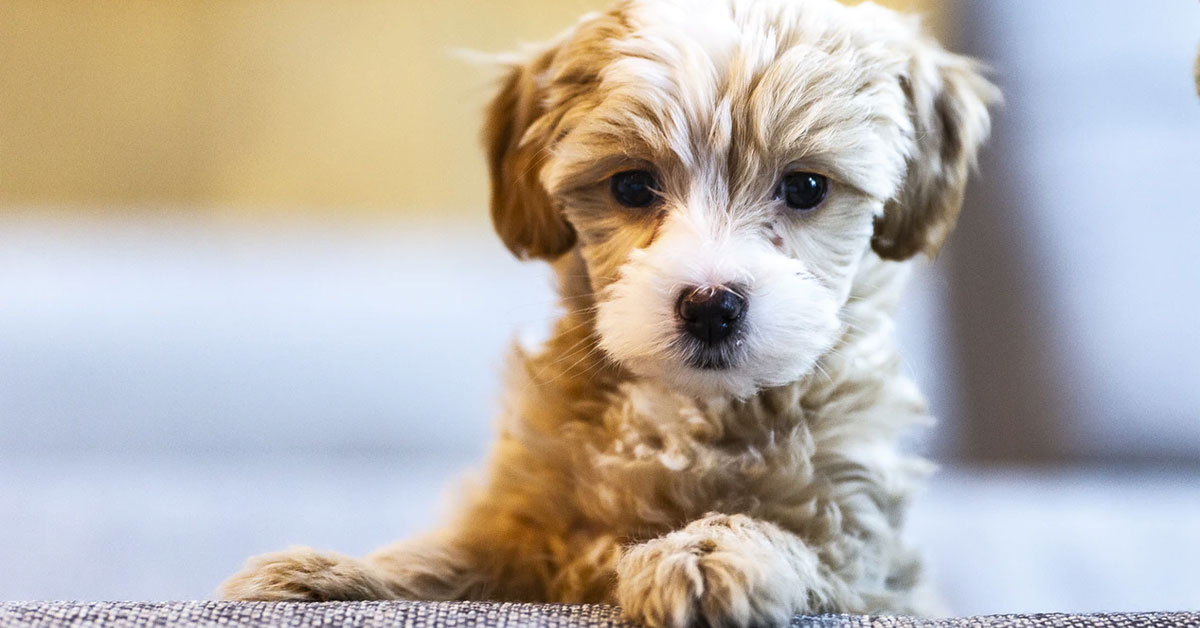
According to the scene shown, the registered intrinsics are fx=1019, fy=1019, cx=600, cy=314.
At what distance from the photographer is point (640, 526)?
4.30 ft

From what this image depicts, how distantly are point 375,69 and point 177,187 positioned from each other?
0.76m

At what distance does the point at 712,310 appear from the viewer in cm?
115

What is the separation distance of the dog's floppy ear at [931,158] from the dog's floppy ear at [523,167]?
1.49ft

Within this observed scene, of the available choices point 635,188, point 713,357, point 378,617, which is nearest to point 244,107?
point 635,188

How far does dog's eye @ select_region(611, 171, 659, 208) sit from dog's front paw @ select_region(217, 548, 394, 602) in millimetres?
570

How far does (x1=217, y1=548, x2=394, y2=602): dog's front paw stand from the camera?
116cm

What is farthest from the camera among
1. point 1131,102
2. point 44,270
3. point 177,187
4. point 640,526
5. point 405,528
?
point 177,187

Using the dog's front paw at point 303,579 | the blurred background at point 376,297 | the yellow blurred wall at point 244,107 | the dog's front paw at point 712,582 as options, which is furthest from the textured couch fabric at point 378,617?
the yellow blurred wall at point 244,107

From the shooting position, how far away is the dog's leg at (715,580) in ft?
3.28

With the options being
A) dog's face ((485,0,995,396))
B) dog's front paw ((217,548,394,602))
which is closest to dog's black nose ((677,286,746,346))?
dog's face ((485,0,995,396))

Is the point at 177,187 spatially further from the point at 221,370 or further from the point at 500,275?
the point at 500,275

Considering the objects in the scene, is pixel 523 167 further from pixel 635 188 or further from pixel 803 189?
pixel 803 189

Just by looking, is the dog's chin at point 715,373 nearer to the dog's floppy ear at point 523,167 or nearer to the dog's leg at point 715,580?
the dog's leg at point 715,580

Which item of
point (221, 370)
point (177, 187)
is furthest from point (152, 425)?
point (177, 187)
